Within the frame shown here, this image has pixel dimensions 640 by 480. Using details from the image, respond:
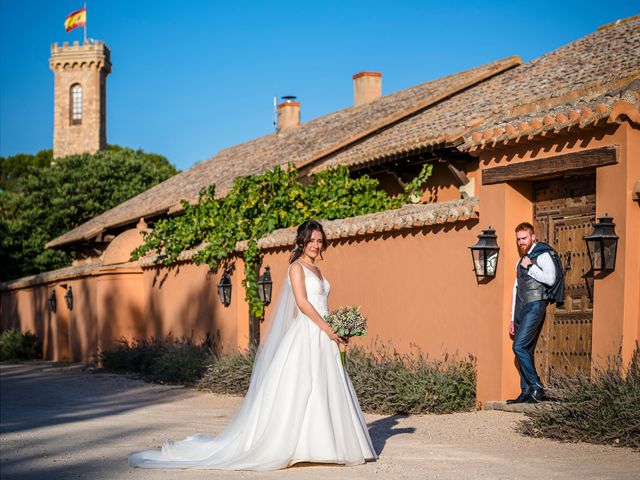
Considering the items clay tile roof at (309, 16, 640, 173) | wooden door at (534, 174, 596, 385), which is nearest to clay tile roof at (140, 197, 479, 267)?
clay tile roof at (309, 16, 640, 173)

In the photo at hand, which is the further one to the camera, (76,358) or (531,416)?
(76,358)

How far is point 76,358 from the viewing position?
24.3 meters

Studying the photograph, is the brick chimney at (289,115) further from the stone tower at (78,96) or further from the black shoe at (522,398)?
the stone tower at (78,96)

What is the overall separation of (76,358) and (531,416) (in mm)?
17499

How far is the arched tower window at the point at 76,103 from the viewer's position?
65.4 metres

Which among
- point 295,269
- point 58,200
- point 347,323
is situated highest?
point 58,200

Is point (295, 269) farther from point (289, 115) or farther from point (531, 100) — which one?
point (289, 115)

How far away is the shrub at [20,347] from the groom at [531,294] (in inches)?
821

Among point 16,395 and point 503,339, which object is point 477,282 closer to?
point 503,339

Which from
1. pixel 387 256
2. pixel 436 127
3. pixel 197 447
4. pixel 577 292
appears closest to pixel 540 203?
pixel 577 292

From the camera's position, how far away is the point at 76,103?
66.2 metres

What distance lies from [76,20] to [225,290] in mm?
Result: 55483

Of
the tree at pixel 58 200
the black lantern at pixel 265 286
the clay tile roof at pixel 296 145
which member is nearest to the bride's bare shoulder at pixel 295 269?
the black lantern at pixel 265 286

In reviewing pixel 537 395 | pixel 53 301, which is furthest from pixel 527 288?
pixel 53 301
